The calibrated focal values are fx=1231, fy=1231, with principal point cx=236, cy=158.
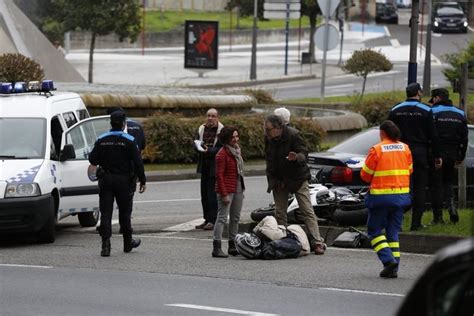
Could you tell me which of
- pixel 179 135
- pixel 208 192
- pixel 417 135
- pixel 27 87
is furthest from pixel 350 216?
pixel 179 135

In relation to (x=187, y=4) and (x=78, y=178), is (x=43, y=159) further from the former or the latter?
(x=187, y=4)

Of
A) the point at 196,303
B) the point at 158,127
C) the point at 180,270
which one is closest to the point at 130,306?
the point at 196,303

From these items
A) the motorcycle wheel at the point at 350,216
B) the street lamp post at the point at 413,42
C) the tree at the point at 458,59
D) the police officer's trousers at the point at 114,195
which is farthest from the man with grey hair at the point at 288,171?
the tree at the point at 458,59

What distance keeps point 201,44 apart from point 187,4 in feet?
132

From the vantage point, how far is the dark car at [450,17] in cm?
6712

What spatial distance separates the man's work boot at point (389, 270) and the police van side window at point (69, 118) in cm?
586

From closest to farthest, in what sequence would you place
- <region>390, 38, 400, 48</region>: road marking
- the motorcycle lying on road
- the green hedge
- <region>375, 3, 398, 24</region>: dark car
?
the motorcycle lying on road
the green hedge
<region>390, 38, 400, 48</region>: road marking
<region>375, 3, 398, 24</region>: dark car

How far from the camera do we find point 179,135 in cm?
2380

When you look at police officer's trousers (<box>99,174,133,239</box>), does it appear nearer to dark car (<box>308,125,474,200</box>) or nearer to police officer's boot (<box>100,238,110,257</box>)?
police officer's boot (<box>100,238,110,257</box>)

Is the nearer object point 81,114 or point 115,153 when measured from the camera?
point 115,153

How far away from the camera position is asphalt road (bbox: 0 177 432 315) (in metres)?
9.48

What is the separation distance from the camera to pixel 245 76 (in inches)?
2112

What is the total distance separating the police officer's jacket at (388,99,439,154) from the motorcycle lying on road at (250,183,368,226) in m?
1.09

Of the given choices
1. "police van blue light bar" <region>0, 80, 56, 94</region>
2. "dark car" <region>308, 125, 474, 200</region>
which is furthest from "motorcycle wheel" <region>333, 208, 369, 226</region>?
"police van blue light bar" <region>0, 80, 56, 94</region>
